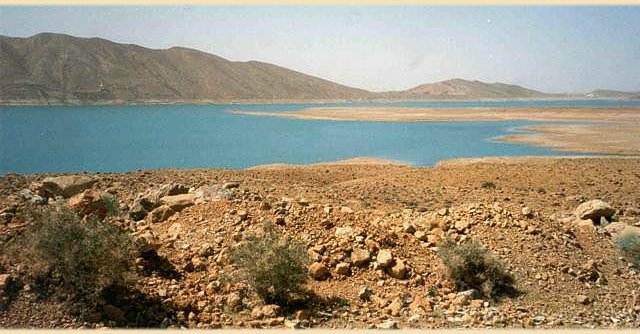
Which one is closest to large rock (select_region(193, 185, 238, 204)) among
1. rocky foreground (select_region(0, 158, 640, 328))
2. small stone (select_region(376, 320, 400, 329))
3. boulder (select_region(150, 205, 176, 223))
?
rocky foreground (select_region(0, 158, 640, 328))

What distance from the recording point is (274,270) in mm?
6352

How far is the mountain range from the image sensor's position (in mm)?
109363

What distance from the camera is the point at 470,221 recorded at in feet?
30.2

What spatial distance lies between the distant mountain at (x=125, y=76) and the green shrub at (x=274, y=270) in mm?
104456

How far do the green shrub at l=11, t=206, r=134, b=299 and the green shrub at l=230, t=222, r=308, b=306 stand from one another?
5.34 ft

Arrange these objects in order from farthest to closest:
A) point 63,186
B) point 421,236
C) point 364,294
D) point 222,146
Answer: point 222,146
point 63,186
point 421,236
point 364,294

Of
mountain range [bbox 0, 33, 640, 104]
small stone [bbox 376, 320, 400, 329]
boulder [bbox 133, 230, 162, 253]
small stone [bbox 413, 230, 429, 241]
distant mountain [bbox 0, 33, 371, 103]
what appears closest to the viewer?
small stone [bbox 376, 320, 400, 329]

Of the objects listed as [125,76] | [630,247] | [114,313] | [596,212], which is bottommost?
[630,247]

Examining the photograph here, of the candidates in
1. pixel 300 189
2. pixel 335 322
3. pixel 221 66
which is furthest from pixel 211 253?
pixel 221 66

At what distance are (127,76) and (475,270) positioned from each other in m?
140

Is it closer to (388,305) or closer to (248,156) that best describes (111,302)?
(388,305)

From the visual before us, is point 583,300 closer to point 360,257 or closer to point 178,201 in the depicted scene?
point 360,257

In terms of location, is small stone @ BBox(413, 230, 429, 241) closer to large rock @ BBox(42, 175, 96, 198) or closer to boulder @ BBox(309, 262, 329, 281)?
boulder @ BBox(309, 262, 329, 281)

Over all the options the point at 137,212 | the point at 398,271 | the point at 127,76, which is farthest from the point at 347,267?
the point at 127,76
